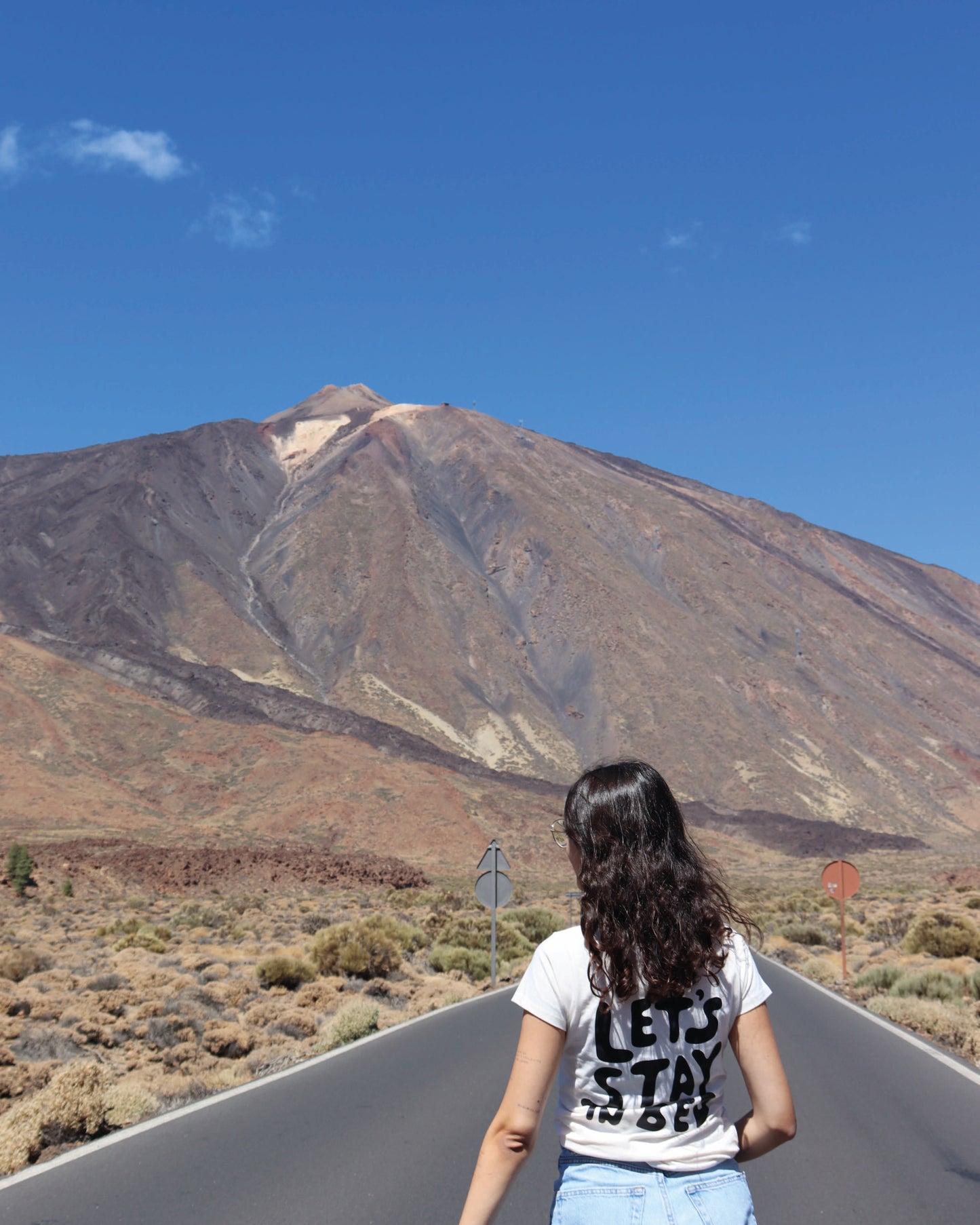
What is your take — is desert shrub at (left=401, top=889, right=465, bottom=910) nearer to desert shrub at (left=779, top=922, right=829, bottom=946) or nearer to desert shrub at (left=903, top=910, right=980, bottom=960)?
desert shrub at (left=779, top=922, right=829, bottom=946)

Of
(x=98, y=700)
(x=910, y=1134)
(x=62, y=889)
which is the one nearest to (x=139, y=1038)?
(x=910, y=1134)

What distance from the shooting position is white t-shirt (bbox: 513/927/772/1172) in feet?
8.68

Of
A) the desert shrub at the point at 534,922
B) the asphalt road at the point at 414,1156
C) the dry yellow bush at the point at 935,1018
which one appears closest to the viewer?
the asphalt road at the point at 414,1156

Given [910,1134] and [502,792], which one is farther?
[502,792]

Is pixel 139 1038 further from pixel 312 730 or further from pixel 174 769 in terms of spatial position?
pixel 312 730

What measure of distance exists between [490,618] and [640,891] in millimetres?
106415

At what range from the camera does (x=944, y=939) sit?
66.6 feet

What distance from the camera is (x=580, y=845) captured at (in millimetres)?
2867

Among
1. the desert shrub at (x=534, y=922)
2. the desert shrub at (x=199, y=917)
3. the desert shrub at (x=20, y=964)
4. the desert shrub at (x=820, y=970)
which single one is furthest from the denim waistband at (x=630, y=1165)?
the desert shrub at (x=199, y=917)

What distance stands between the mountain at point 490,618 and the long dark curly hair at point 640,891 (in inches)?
2885

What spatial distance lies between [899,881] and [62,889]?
3574cm

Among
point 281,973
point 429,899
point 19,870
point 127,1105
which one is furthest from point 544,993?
point 429,899

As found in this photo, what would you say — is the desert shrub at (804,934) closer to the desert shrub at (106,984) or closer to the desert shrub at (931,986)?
the desert shrub at (931,986)

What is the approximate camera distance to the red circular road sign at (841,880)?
18.8 m
